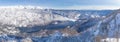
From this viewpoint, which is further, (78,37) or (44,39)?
(44,39)

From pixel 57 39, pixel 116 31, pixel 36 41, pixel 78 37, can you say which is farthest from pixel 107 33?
pixel 36 41

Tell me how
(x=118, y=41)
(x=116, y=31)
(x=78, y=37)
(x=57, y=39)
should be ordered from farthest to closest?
(x=57, y=39), (x=78, y=37), (x=116, y=31), (x=118, y=41)

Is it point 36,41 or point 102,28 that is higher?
point 102,28

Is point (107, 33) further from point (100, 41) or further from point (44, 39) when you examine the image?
point (44, 39)

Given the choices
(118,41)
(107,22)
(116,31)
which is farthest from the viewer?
(107,22)

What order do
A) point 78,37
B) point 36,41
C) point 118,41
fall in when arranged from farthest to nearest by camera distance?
point 36,41 → point 78,37 → point 118,41

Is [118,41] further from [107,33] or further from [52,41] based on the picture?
[52,41]

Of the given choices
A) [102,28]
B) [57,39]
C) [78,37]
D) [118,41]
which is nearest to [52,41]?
[57,39]

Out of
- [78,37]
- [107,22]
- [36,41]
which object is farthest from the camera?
[36,41]

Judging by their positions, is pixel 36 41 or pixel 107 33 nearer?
pixel 107 33
